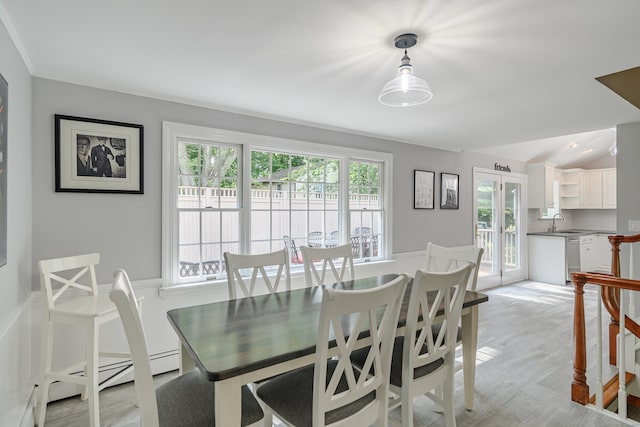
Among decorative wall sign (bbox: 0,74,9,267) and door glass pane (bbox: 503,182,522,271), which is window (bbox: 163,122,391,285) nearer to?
decorative wall sign (bbox: 0,74,9,267)

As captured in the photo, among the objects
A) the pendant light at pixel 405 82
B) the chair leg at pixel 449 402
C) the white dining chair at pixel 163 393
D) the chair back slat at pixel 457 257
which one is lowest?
the chair leg at pixel 449 402

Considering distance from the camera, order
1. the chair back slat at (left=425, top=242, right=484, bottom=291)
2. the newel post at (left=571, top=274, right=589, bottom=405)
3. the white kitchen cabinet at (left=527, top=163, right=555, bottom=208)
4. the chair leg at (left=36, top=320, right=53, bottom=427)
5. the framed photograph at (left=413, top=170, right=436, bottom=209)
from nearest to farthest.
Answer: the chair leg at (left=36, top=320, right=53, bottom=427), the newel post at (left=571, top=274, right=589, bottom=405), the chair back slat at (left=425, top=242, right=484, bottom=291), the framed photograph at (left=413, top=170, right=436, bottom=209), the white kitchen cabinet at (left=527, top=163, right=555, bottom=208)

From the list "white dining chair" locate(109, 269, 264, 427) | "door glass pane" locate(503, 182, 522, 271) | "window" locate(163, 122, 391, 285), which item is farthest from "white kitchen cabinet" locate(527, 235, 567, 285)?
"white dining chair" locate(109, 269, 264, 427)

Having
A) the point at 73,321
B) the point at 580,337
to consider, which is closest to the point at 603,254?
the point at 580,337

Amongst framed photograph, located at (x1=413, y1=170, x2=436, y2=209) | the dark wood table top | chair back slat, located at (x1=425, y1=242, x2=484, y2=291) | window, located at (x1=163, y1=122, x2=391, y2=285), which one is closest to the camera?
the dark wood table top

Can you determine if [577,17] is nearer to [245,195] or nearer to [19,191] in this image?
[245,195]

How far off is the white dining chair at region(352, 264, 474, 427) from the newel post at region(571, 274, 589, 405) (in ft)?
3.68

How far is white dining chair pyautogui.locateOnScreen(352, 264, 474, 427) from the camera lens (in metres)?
1.56

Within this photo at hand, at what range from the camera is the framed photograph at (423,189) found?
4672mm

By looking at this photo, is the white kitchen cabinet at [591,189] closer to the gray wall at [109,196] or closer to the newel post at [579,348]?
the newel post at [579,348]

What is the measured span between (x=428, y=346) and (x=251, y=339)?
0.91m

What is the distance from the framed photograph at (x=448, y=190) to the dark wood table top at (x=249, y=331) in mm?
3022

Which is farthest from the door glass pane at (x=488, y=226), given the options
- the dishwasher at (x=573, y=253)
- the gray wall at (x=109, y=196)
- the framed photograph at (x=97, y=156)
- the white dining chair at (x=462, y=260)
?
the framed photograph at (x=97, y=156)

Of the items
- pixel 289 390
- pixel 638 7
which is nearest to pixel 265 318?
pixel 289 390
